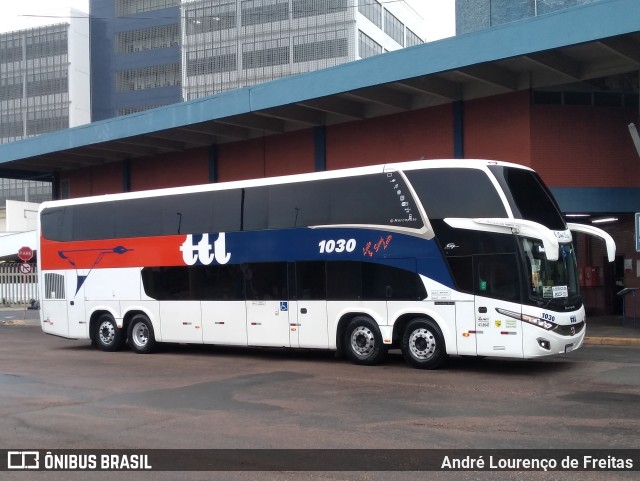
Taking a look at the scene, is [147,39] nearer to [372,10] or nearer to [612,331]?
[372,10]

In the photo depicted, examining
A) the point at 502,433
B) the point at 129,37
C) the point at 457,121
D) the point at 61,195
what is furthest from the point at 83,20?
the point at 502,433

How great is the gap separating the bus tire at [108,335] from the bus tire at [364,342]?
6972 millimetres

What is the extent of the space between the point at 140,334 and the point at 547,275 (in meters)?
10.6

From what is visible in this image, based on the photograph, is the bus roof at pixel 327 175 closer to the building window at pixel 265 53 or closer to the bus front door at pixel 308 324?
the bus front door at pixel 308 324

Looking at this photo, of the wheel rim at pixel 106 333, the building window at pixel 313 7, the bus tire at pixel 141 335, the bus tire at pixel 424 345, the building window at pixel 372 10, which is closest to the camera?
the bus tire at pixel 424 345

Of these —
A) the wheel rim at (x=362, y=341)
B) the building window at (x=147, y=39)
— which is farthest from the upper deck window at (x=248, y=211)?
the building window at (x=147, y=39)

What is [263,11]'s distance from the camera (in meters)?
83.9

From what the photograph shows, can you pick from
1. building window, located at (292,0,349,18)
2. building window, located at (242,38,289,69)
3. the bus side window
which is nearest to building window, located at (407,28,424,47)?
building window, located at (292,0,349,18)

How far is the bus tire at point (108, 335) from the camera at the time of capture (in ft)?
64.8

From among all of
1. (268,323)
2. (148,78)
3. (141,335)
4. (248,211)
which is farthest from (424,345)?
(148,78)

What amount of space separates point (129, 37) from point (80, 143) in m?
68.9

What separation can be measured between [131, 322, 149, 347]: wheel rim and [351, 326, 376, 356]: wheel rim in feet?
20.5

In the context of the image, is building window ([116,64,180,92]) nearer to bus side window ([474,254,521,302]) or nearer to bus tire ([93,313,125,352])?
bus tire ([93,313,125,352])

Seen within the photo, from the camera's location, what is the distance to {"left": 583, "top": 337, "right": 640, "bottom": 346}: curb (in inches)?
720
